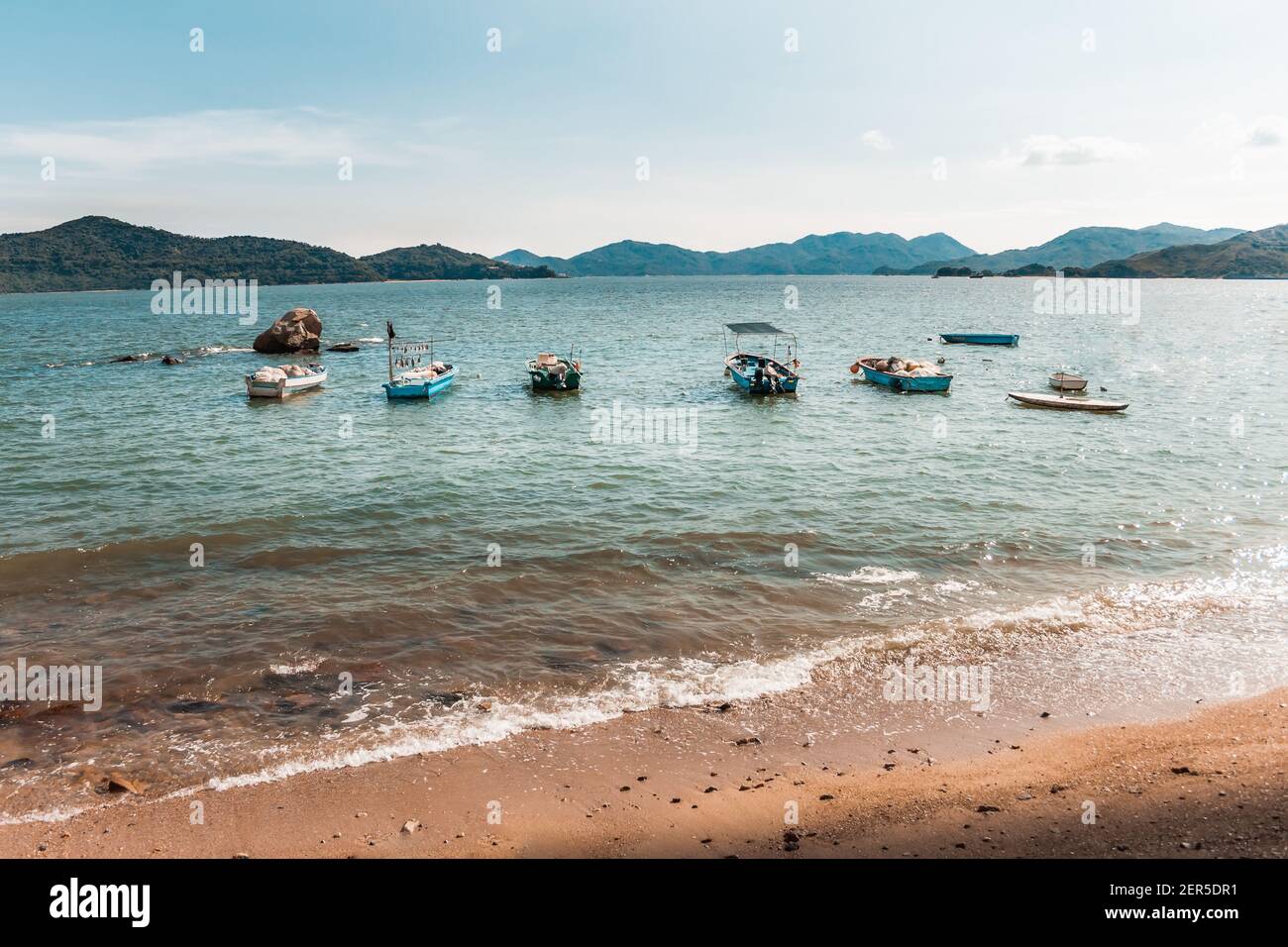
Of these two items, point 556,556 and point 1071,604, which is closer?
point 1071,604

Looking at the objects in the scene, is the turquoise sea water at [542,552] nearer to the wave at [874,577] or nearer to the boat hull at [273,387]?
the wave at [874,577]

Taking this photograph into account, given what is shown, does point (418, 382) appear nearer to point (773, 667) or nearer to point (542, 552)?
point (542, 552)

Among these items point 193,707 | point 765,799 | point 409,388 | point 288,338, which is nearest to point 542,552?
point 193,707

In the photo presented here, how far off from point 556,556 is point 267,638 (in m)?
7.50

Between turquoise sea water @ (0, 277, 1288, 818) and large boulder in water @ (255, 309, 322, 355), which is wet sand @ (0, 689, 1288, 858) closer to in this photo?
turquoise sea water @ (0, 277, 1288, 818)

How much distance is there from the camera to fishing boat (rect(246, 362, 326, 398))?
45.9m

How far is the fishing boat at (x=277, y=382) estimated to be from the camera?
45.9 meters

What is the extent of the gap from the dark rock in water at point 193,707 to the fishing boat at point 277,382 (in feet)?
119

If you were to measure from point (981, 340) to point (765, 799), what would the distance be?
82.5 metres

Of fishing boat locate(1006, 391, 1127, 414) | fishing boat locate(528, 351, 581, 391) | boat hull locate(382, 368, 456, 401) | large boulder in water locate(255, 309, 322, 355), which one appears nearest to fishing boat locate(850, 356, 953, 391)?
fishing boat locate(1006, 391, 1127, 414)

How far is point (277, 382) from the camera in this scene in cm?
4628

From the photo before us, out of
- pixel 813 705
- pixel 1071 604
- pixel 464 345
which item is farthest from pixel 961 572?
pixel 464 345
